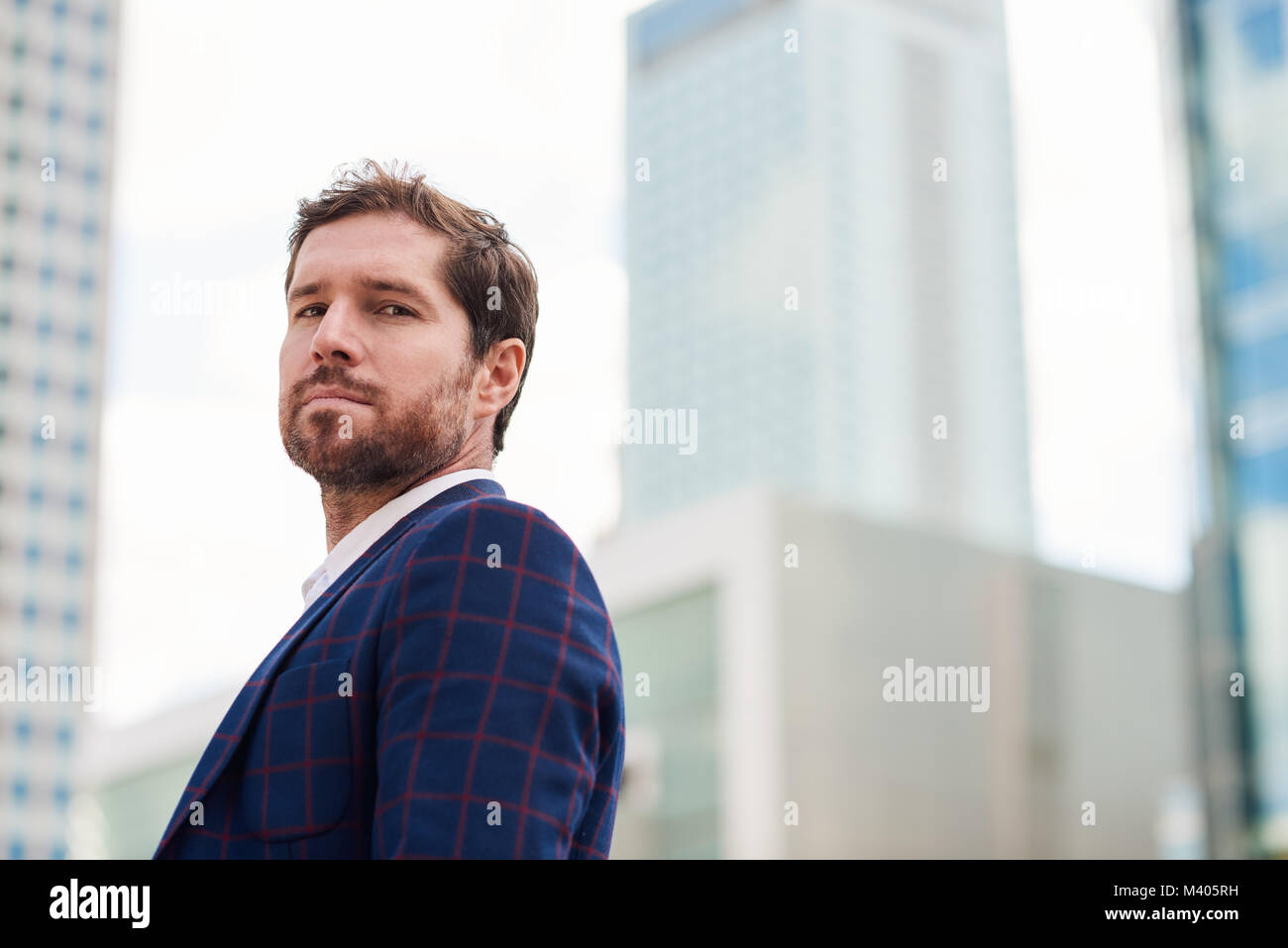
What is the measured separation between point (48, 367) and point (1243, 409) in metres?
72.0

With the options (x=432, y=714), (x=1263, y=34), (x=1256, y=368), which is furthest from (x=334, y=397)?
(x=1263, y=34)

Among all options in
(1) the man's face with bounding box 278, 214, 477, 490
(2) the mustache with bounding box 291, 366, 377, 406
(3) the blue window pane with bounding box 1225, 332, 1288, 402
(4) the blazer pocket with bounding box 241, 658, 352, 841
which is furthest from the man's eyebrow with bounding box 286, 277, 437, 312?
(3) the blue window pane with bounding box 1225, 332, 1288, 402

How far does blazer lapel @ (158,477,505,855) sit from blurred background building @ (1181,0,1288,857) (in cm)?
2027

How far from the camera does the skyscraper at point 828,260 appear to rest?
308 feet

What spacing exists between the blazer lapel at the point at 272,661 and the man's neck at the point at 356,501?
0.19 ft

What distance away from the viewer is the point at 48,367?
80.3 metres

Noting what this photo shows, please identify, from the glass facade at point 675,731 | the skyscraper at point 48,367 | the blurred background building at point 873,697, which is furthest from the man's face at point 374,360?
the skyscraper at point 48,367

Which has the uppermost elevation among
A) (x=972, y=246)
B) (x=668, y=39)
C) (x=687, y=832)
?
(x=668, y=39)

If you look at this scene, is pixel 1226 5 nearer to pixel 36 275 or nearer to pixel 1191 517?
pixel 1191 517

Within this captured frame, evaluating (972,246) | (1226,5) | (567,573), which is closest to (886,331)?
(972,246)

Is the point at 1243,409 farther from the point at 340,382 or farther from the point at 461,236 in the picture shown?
the point at 340,382

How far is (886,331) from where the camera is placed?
9688 centimetres

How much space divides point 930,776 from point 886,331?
55.3 meters

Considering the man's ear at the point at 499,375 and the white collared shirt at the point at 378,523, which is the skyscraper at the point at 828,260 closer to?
the man's ear at the point at 499,375
